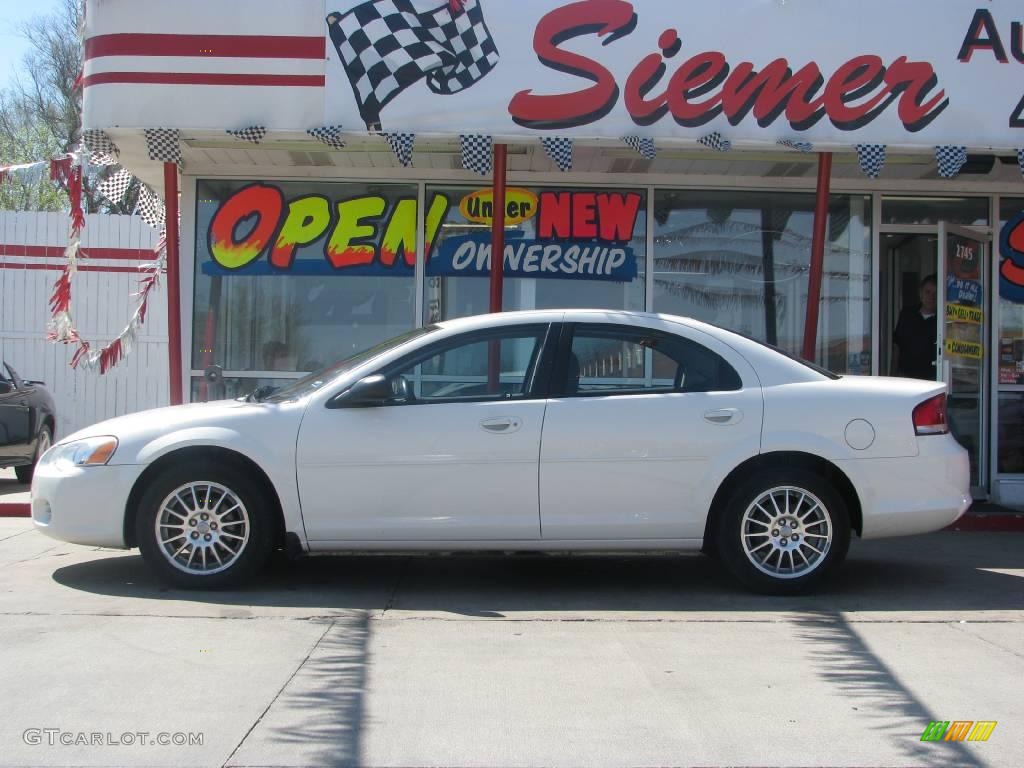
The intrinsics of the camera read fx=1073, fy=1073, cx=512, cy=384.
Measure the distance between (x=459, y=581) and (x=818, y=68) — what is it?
4865mm

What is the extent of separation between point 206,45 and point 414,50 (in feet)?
5.19

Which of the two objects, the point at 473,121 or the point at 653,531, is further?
the point at 473,121

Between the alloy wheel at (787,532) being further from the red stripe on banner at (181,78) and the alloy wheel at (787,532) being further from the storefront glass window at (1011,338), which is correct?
the storefront glass window at (1011,338)

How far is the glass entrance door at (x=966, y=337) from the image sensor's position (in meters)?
9.65

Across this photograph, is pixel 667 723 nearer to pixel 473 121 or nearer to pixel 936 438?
pixel 936 438

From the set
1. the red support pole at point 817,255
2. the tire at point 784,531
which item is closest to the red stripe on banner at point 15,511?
the tire at point 784,531

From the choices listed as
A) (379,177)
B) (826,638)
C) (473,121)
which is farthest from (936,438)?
(379,177)

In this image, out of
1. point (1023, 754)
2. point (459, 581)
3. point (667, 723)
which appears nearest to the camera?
point (1023, 754)

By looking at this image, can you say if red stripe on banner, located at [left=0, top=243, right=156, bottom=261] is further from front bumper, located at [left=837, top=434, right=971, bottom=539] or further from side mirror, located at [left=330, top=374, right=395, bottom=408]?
front bumper, located at [left=837, top=434, right=971, bottom=539]

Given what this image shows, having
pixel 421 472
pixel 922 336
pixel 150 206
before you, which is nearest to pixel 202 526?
pixel 421 472

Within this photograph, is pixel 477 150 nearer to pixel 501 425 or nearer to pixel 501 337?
pixel 501 337

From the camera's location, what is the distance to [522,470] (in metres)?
5.98

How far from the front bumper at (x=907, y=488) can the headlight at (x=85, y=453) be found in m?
4.14

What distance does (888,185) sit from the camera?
1023cm
